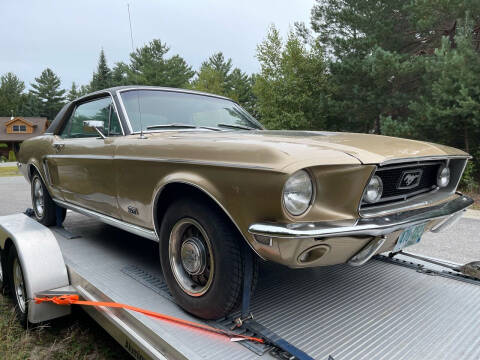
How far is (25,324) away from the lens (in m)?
2.65

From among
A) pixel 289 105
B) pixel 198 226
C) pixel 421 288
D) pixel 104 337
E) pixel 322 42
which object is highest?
pixel 322 42

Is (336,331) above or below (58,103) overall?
below

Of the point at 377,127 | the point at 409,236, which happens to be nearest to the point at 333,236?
the point at 409,236

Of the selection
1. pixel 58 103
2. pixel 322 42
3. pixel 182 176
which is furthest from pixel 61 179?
pixel 58 103

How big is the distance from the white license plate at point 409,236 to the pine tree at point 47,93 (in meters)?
66.4

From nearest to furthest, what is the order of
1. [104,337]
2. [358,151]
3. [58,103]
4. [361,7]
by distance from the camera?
[358,151]
[104,337]
[361,7]
[58,103]

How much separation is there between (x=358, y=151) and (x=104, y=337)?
2210 millimetres

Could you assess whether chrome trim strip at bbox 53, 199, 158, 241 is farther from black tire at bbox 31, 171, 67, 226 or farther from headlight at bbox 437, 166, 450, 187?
headlight at bbox 437, 166, 450, 187

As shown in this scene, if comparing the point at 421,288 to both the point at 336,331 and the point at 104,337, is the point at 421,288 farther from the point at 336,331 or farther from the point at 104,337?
the point at 104,337

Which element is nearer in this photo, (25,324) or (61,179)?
(25,324)

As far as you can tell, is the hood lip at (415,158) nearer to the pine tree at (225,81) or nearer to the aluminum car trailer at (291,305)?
the aluminum car trailer at (291,305)

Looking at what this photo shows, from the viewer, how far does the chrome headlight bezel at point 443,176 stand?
2.36 m

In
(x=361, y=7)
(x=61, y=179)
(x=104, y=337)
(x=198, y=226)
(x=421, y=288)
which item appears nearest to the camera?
(x=198, y=226)

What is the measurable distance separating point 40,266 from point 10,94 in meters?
77.3
